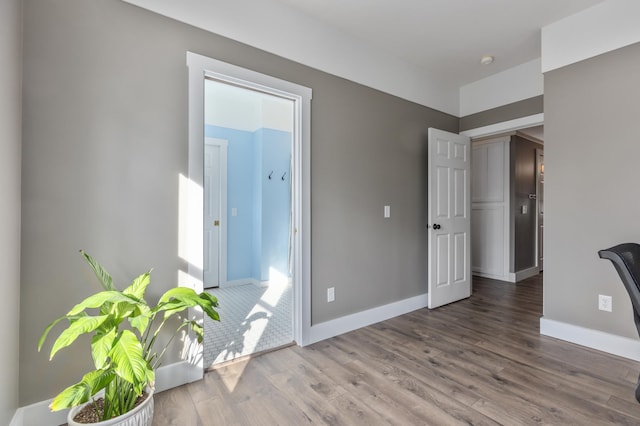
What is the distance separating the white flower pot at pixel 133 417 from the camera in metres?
1.29

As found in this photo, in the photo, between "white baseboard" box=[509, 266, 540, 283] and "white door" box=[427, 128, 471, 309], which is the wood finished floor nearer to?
"white door" box=[427, 128, 471, 309]

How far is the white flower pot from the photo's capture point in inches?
50.6

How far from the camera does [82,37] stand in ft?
5.62

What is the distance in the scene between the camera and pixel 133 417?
1.35 m

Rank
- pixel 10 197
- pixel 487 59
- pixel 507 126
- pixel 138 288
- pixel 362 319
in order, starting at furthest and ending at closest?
pixel 507 126 < pixel 487 59 < pixel 362 319 < pixel 138 288 < pixel 10 197

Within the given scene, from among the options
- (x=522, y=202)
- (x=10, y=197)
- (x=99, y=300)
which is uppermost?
(x=522, y=202)

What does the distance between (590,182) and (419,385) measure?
2.14m

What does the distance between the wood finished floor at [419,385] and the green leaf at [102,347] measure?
67 cm

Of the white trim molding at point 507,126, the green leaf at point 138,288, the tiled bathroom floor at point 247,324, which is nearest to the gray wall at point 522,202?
the white trim molding at point 507,126

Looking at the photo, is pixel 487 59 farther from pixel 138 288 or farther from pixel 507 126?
pixel 138 288

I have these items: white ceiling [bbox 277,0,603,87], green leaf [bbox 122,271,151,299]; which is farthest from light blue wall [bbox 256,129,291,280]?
green leaf [bbox 122,271,151,299]

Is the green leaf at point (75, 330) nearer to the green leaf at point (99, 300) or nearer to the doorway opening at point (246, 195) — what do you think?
the green leaf at point (99, 300)

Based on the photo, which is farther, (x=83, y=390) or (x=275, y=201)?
(x=275, y=201)

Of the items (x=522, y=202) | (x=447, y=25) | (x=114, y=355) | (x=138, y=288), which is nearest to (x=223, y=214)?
(x=138, y=288)
